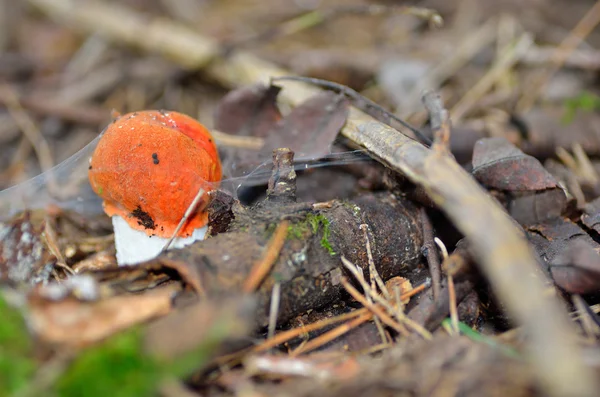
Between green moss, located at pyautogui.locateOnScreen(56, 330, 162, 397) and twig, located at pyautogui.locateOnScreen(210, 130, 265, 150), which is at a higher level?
twig, located at pyautogui.locateOnScreen(210, 130, 265, 150)

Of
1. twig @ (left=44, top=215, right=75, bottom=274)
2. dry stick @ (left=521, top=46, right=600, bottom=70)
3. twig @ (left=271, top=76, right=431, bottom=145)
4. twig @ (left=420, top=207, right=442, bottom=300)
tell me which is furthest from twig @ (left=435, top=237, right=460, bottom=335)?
dry stick @ (left=521, top=46, right=600, bottom=70)

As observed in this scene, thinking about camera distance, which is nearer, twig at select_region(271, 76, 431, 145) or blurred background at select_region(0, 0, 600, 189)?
twig at select_region(271, 76, 431, 145)

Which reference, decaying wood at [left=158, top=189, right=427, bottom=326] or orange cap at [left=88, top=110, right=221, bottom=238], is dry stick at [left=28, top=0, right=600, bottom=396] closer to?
decaying wood at [left=158, top=189, right=427, bottom=326]

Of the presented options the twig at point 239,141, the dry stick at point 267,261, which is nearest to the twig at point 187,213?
the dry stick at point 267,261

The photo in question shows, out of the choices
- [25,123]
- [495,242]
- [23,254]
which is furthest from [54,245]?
[25,123]

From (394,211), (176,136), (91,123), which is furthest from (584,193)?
(91,123)

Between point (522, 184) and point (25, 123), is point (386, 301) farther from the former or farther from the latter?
point (25, 123)

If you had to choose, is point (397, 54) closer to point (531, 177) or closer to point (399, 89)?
point (399, 89)

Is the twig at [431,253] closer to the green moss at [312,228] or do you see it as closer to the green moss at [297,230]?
the green moss at [312,228]
